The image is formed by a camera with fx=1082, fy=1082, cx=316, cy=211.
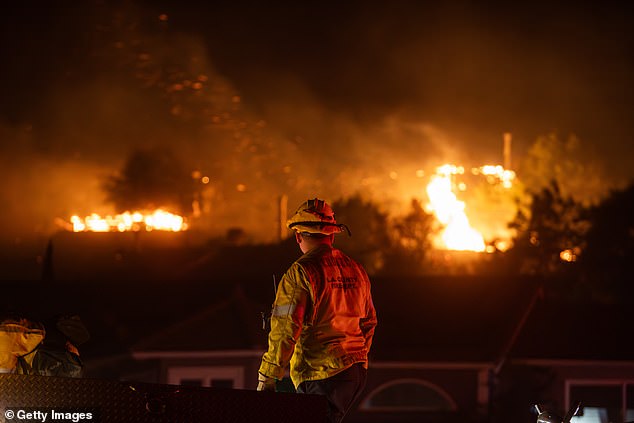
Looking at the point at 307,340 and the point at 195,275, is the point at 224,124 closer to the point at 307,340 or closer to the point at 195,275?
the point at 195,275

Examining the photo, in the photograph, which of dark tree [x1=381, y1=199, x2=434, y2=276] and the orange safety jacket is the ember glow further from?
the orange safety jacket

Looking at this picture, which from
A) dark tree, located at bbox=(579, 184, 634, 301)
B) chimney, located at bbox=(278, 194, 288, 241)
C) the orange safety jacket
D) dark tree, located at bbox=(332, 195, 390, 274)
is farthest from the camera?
dark tree, located at bbox=(332, 195, 390, 274)

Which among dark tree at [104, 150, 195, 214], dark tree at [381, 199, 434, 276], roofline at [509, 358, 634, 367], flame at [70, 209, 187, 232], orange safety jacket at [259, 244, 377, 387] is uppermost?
dark tree at [104, 150, 195, 214]

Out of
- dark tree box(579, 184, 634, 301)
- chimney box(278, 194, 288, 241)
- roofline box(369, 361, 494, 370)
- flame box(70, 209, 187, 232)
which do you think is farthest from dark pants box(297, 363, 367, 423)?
flame box(70, 209, 187, 232)

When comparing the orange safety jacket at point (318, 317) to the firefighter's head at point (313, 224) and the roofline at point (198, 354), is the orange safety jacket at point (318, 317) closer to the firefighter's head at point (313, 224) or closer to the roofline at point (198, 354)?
the firefighter's head at point (313, 224)

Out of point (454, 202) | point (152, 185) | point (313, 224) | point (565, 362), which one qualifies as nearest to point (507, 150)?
point (454, 202)

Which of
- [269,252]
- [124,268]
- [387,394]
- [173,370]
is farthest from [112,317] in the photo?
[124,268]

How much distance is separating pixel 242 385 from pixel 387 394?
3.51 m

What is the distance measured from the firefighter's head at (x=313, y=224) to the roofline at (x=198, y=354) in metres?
19.2

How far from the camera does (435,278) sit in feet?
104

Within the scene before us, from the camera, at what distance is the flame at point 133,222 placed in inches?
3149

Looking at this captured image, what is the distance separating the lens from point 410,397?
26109mm

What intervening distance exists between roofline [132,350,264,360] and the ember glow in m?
60.6

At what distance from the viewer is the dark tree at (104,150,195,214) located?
8575 cm
